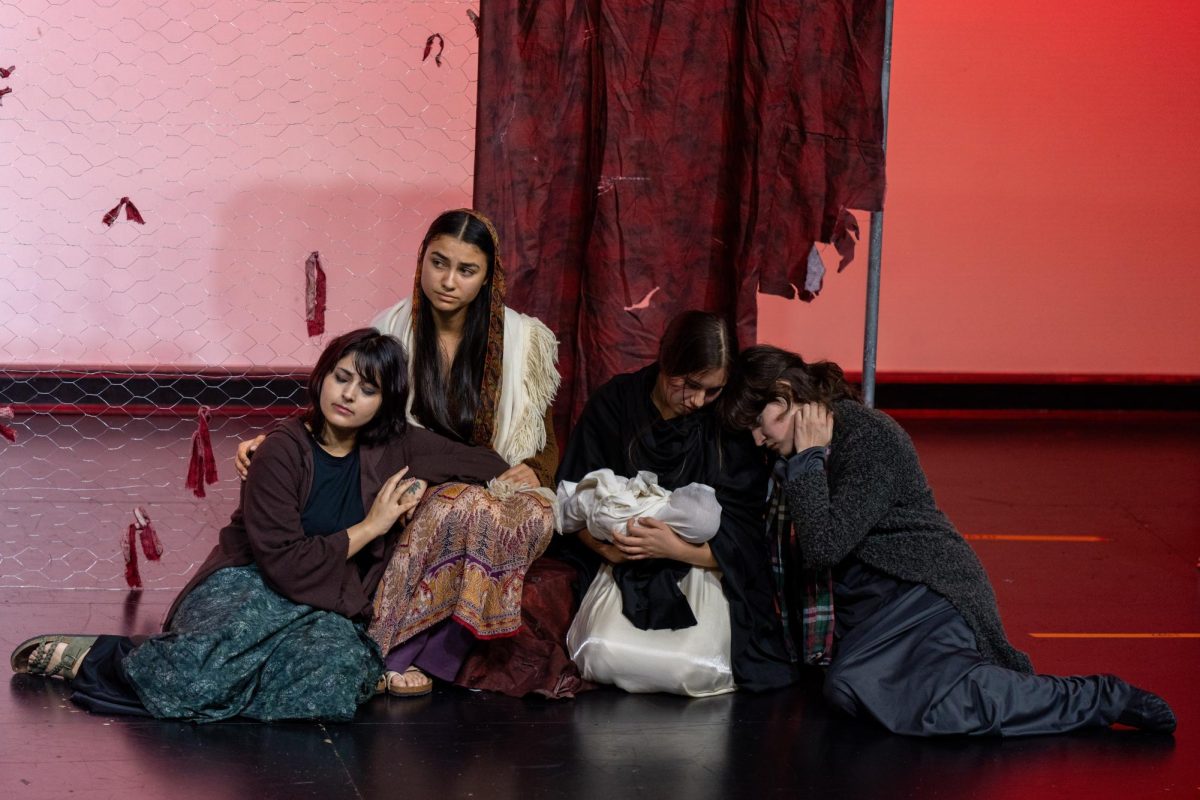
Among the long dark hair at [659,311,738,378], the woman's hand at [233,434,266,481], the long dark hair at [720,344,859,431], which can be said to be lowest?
the woman's hand at [233,434,266,481]

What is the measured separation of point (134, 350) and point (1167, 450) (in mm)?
4758

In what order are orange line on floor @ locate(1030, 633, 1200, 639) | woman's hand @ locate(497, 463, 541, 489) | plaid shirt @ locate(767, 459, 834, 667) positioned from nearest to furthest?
plaid shirt @ locate(767, 459, 834, 667) < woman's hand @ locate(497, 463, 541, 489) < orange line on floor @ locate(1030, 633, 1200, 639)

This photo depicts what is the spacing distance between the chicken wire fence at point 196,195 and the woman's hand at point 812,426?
2542 mm

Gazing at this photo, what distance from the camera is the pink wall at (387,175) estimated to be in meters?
5.50

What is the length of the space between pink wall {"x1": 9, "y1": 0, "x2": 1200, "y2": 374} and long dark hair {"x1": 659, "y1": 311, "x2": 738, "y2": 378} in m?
2.10

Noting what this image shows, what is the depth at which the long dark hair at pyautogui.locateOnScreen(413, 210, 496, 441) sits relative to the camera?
338cm

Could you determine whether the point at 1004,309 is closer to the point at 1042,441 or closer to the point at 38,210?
the point at 1042,441

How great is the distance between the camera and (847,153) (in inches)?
150

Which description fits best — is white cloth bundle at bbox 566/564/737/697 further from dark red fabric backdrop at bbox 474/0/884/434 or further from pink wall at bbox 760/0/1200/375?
pink wall at bbox 760/0/1200/375

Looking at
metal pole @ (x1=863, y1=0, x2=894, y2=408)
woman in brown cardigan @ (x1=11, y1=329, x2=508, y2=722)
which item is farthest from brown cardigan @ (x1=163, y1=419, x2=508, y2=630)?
metal pole @ (x1=863, y1=0, x2=894, y2=408)

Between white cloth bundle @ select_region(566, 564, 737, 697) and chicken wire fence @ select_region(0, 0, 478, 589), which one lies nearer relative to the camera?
white cloth bundle @ select_region(566, 564, 737, 697)

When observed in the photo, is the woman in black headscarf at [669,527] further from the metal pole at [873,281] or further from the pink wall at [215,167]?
the pink wall at [215,167]

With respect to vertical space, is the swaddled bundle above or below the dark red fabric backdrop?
below

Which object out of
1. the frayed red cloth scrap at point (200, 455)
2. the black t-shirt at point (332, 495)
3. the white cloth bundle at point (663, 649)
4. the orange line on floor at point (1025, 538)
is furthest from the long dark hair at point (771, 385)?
the orange line on floor at point (1025, 538)
